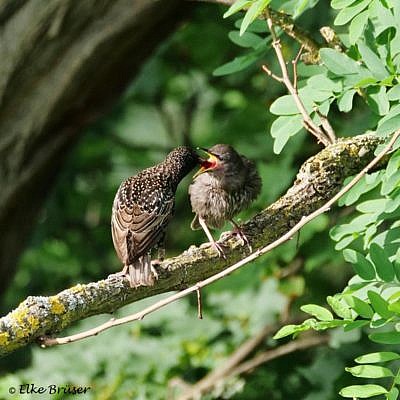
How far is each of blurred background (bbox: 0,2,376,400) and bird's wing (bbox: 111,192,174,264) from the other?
76 centimetres

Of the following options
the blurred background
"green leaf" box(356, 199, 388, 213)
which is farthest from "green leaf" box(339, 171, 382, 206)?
the blurred background

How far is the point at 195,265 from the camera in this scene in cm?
399

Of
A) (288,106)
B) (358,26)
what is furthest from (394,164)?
(288,106)

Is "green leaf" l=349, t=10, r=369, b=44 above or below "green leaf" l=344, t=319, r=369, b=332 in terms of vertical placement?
above

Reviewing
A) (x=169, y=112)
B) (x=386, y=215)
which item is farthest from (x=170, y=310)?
(x=386, y=215)

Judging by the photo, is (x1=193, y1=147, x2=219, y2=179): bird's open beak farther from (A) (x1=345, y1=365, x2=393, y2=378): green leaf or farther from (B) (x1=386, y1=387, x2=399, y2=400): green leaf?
(B) (x1=386, y1=387, x2=399, y2=400): green leaf

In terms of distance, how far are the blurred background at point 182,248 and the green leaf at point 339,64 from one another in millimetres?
1602

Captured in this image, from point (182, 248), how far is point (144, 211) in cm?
328

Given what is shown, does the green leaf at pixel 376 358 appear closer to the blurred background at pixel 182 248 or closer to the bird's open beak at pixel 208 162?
the blurred background at pixel 182 248

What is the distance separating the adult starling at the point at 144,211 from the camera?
15.4 ft

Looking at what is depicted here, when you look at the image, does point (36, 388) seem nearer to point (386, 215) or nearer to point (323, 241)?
point (323, 241)

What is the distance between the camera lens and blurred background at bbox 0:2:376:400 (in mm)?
6102

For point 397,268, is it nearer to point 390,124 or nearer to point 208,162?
point 390,124

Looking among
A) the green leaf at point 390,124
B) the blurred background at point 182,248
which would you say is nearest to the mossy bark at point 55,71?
the blurred background at point 182,248
